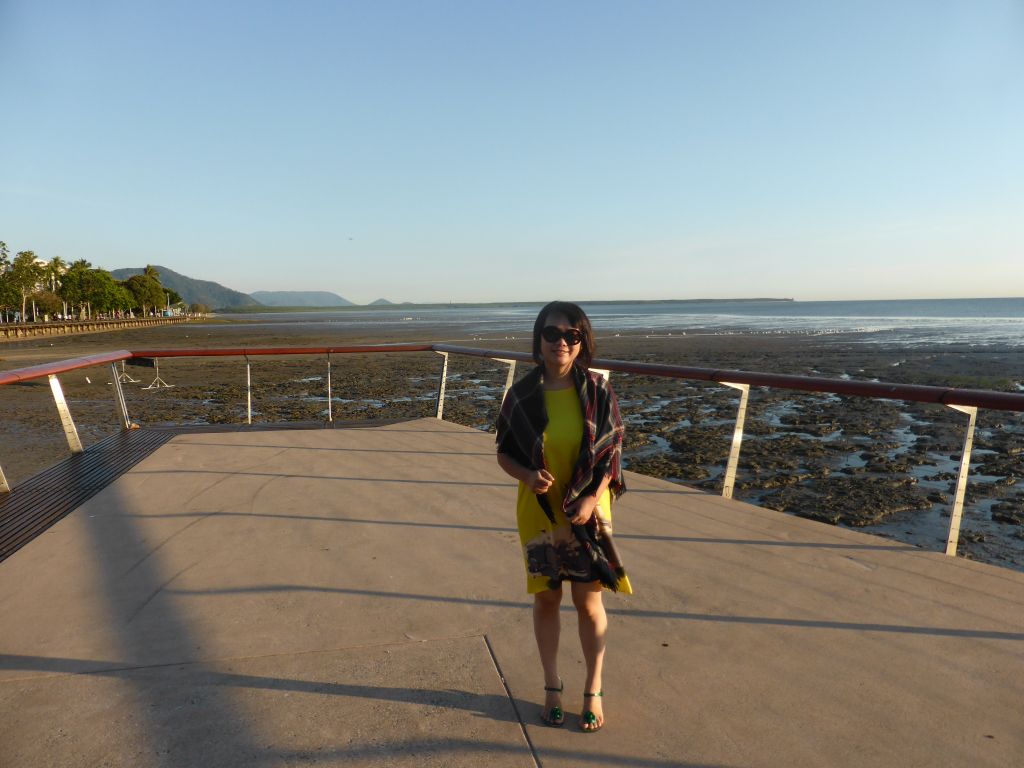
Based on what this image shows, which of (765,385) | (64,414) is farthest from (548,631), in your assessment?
(64,414)

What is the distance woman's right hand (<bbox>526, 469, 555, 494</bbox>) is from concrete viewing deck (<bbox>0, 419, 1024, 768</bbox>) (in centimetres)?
75

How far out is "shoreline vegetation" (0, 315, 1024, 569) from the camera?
6801mm

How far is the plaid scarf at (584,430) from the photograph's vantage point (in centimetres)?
214

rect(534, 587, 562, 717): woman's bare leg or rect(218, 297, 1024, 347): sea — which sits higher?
rect(534, 587, 562, 717): woman's bare leg

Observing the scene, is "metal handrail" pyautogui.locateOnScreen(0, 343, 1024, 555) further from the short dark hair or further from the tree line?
the tree line

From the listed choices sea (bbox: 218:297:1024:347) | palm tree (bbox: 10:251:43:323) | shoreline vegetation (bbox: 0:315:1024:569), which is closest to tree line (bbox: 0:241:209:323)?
palm tree (bbox: 10:251:43:323)

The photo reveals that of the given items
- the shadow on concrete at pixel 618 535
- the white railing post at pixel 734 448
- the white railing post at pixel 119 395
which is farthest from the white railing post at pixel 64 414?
the white railing post at pixel 734 448

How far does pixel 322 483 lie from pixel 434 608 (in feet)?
→ 8.16

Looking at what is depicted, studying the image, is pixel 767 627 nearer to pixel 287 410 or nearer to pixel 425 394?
pixel 287 410

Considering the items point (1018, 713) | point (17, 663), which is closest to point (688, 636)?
point (1018, 713)

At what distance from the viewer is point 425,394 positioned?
616 inches

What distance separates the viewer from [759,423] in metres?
11.2

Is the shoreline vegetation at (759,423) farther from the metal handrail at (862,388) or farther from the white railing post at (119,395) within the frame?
the metal handrail at (862,388)

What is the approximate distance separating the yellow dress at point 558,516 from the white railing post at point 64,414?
4.91m
